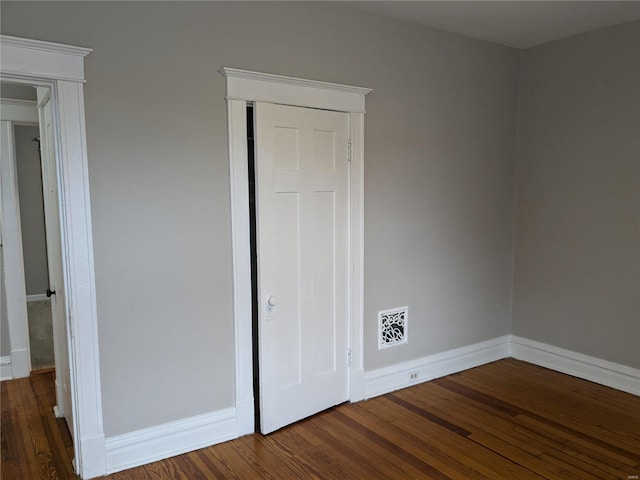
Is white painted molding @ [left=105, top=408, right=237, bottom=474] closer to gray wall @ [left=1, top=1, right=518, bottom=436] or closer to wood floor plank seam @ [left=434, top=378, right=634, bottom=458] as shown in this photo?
gray wall @ [left=1, top=1, right=518, bottom=436]

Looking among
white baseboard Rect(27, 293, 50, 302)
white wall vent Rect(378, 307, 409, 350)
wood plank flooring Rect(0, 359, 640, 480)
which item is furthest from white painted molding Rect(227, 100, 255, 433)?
white baseboard Rect(27, 293, 50, 302)

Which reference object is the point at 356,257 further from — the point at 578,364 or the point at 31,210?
the point at 31,210

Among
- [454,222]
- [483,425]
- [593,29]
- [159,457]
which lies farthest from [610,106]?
[159,457]

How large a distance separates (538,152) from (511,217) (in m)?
0.60

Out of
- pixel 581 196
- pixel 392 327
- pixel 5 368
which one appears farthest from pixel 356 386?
pixel 5 368

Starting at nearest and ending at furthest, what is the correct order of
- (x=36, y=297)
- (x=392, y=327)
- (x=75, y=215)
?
(x=75, y=215)
(x=392, y=327)
(x=36, y=297)

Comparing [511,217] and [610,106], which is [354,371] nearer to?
[511,217]

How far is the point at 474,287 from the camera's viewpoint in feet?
13.5

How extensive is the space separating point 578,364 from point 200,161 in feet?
11.1

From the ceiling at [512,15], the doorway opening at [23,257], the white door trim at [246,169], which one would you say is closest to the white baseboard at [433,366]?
the white door trim at [246,169]

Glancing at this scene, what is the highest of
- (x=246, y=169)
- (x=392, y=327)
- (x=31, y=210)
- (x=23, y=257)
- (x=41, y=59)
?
(x=41, y=59)

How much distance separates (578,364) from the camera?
3922 millimetres

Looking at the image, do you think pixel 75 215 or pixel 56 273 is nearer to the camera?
pixel 75 215

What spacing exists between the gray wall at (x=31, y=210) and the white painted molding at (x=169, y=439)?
5.15m
